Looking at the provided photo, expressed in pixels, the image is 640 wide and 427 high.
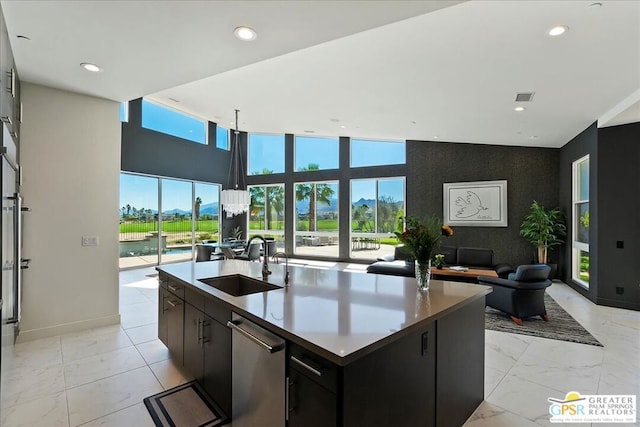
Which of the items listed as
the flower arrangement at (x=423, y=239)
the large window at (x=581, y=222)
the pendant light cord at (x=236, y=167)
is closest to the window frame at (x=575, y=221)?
the large window at (x=581, y=222)

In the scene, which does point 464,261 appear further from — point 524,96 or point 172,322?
point 172,322

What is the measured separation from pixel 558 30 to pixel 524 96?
1649 mm

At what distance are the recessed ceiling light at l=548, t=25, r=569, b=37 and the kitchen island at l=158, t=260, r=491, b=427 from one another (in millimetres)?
2375

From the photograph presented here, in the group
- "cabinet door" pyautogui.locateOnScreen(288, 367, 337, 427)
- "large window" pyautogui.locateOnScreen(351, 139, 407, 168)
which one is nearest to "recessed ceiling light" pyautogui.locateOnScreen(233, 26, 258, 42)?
"cabinet door" pyautogui.locateOnScreen(288, 367, 337, 427)

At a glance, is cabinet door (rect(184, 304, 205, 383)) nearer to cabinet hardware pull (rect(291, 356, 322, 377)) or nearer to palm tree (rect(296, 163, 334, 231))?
cabinet hardware pull (rect(291, 356, 322, 377))

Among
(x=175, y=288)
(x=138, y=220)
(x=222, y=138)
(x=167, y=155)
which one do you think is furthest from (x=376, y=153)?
(x=175, y=288)

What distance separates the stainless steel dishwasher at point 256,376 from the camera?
150cm

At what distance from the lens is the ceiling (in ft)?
7.17

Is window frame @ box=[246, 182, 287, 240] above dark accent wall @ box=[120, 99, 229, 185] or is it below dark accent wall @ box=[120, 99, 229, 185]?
below

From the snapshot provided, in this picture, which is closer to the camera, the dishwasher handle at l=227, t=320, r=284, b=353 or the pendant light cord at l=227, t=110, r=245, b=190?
the dishwasher handle at l=227, t=320, r=284, b=353

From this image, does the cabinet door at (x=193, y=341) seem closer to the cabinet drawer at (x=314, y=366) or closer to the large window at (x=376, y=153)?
the cabinet drawer at (x=314, y=366)

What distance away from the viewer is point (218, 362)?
207cm

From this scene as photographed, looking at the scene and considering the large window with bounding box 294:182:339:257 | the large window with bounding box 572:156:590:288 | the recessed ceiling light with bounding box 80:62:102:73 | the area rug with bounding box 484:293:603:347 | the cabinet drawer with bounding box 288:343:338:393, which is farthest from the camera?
the large window with bounding box 294:182:339:257

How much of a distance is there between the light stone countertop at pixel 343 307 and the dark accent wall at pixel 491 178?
6.03 m
